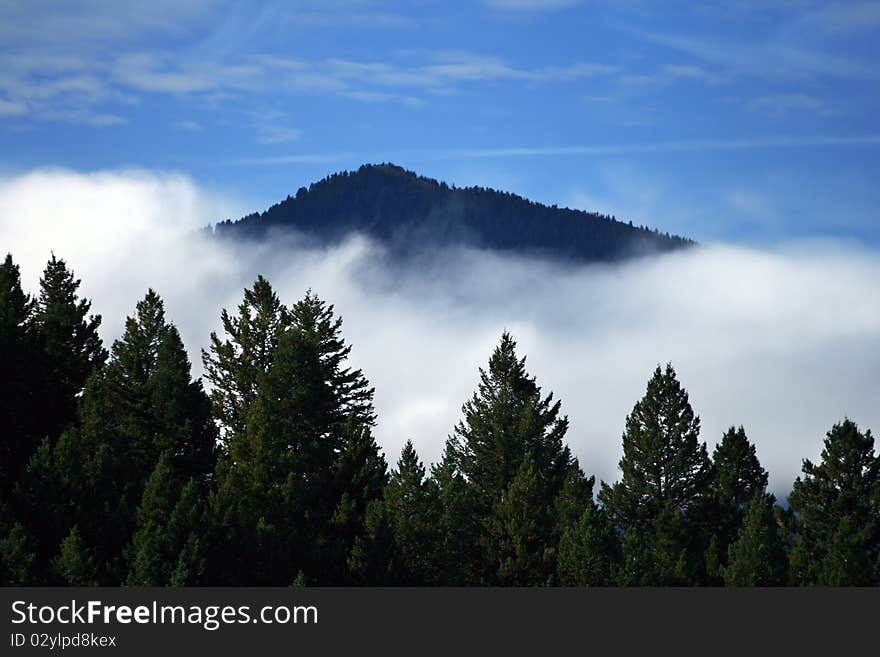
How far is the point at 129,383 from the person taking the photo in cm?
8350

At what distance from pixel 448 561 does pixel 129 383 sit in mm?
25573

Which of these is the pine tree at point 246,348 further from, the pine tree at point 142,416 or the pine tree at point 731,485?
the pine tree at point 731,485

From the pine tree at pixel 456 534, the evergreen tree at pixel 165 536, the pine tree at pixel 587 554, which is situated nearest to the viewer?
the evergreen tree at pixel 165 536

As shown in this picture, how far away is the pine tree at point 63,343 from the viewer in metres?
79.8

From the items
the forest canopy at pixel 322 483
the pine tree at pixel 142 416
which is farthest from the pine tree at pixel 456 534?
the pine tree at pixel 142 416

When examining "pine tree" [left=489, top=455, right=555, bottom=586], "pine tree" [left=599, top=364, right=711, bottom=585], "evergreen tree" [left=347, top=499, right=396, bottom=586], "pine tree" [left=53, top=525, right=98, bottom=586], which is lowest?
"pine tree" [left=53, top=525, right=98, bottom=586]

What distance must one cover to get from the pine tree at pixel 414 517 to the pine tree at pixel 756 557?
16712 millimetres

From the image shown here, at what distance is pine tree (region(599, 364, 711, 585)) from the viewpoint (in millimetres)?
87500

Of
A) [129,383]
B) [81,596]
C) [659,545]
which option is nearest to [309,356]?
[129,383]

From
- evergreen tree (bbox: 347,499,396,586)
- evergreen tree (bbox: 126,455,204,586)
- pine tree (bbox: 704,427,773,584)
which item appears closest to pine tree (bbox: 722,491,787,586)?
pine tree (bbox: 704,427,773,584)

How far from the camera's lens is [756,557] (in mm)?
72375

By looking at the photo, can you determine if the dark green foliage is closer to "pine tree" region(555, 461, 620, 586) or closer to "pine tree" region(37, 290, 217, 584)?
"pine tree" region(37, 290, 217, 584)

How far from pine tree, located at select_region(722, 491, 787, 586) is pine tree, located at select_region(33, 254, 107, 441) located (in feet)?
133

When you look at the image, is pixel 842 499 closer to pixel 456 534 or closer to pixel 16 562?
pixel 456 534
